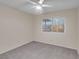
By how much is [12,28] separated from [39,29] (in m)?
2.30

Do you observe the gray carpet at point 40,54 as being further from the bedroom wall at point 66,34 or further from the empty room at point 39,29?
the bedroom wall at point 66,34

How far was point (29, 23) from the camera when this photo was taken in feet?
19.1

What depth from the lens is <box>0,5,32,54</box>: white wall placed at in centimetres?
356

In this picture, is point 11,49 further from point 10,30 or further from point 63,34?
point 63,34

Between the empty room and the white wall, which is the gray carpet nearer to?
the empty room

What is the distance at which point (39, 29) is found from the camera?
5.91 meters

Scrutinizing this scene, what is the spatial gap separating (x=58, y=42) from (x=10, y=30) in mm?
2879

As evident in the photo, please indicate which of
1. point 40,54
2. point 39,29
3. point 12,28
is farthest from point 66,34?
point 12,28

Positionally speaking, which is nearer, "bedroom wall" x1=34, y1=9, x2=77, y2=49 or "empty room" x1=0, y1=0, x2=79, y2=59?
"empty room" x1=0, y1=0, x2=79, y2=59

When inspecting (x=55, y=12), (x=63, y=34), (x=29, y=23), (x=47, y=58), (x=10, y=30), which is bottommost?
(x=47, y=58)

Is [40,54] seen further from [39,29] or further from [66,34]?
[39,29]

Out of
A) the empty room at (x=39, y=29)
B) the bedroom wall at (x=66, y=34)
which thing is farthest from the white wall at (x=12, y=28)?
the bedroom wall at (x=66, y=34)

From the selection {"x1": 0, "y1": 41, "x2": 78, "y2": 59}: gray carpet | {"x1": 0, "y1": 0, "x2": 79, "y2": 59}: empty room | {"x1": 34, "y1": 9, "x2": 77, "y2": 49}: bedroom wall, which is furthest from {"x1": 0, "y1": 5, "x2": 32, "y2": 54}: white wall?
{"x1": 34, "y1": 9, "x2": 77, "y2": 49}: bedroom wall

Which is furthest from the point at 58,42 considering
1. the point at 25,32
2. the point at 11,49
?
the point at 11,49
